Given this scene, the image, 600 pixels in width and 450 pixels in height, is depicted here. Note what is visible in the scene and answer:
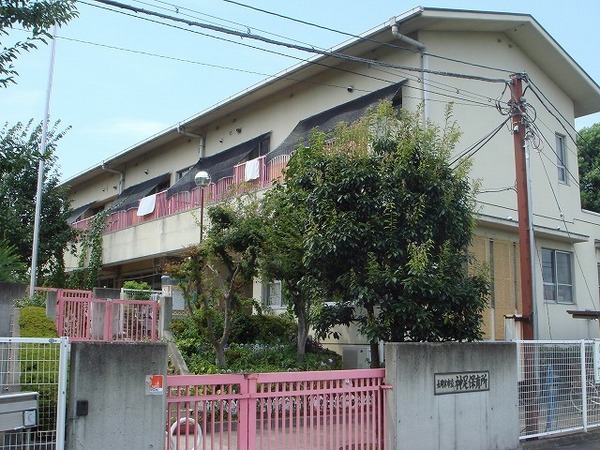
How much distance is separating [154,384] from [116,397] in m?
0.37

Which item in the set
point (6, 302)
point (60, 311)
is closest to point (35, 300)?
point (60, 311)

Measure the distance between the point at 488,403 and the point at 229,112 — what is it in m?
15.8

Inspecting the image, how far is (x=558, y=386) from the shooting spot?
10.3 meters

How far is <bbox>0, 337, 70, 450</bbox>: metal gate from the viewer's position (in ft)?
18.3

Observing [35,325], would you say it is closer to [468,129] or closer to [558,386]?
[558,386]

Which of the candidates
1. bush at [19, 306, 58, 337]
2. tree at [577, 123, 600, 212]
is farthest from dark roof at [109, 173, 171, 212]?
tree at [577, 123, 600, 212]

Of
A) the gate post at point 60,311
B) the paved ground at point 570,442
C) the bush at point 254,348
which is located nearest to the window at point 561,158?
the bush at point 254,348

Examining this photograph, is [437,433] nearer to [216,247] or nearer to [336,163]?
[336,163]

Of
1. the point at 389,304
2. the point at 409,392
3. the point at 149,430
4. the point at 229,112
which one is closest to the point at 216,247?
the point at 389,304

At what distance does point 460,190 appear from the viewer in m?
9.62

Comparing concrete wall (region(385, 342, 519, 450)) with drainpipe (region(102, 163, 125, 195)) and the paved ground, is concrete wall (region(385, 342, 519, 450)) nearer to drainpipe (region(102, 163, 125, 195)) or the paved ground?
the paved ground

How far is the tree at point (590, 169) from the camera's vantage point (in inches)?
1256

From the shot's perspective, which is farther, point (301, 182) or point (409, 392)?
point (301, 182)

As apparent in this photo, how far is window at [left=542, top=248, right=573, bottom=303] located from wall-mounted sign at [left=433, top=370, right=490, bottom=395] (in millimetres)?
10499
